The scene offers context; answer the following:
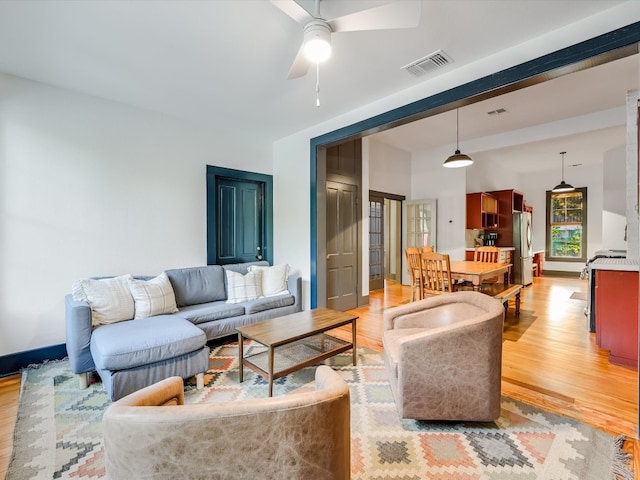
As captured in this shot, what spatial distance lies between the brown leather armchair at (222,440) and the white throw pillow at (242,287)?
282 centimetres

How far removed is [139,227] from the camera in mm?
3561

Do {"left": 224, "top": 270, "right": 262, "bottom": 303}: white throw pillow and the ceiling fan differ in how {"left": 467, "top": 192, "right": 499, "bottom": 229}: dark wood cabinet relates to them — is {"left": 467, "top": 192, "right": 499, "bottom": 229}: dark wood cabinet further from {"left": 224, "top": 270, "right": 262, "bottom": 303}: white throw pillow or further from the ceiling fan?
the ceiling fan

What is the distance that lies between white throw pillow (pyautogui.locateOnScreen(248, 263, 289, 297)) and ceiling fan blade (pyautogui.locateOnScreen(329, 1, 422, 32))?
9.25ft

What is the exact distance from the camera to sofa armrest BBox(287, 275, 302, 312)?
12.9 feet

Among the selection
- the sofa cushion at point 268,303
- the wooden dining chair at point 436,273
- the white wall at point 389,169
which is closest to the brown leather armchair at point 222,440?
the sofa cushion at point 268,303

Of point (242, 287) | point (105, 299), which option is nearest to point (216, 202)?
point (242, 287)

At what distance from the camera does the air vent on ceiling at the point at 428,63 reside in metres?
2.57

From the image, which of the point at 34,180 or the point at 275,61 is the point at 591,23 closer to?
the point at 275,61

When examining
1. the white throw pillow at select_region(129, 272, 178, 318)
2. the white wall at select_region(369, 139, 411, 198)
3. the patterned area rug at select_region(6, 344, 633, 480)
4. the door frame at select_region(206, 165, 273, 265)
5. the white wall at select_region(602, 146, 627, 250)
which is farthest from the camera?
the white wall at select_region(369, 139, 411, 198)

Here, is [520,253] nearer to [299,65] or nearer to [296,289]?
[296,289]

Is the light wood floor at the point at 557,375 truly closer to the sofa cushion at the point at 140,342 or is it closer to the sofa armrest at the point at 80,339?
the sofa armrest at the point at 80,339

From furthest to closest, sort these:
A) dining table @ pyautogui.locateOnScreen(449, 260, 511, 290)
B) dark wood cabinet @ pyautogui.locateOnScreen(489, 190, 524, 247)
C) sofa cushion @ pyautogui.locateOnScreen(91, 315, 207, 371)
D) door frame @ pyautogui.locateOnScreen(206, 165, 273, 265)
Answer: dark wood cabinet @ pyautogui.locateOnScreen(489, 190, 524, 247)
door frame @ pyautogui.locateOnScreen(206, 165, 273, 265)
dining table @ pyautogui.locateOnScreen(449, 260, 511, 290)
sofa cushion @ pyautogui.locateOnScreen(91, 315, 207, 371)

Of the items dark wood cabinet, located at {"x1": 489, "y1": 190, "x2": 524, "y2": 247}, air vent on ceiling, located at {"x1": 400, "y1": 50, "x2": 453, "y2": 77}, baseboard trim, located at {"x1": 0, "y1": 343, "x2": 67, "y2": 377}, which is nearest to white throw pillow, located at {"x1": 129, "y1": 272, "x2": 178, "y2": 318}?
baseboard trim, located at {"x1": 0, "y1": 343, "x2": 67, "y2": 377}

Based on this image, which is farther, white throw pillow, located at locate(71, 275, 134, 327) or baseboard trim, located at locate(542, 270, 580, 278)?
baseboard trim, located at locate(542, 270, 580, 278)
